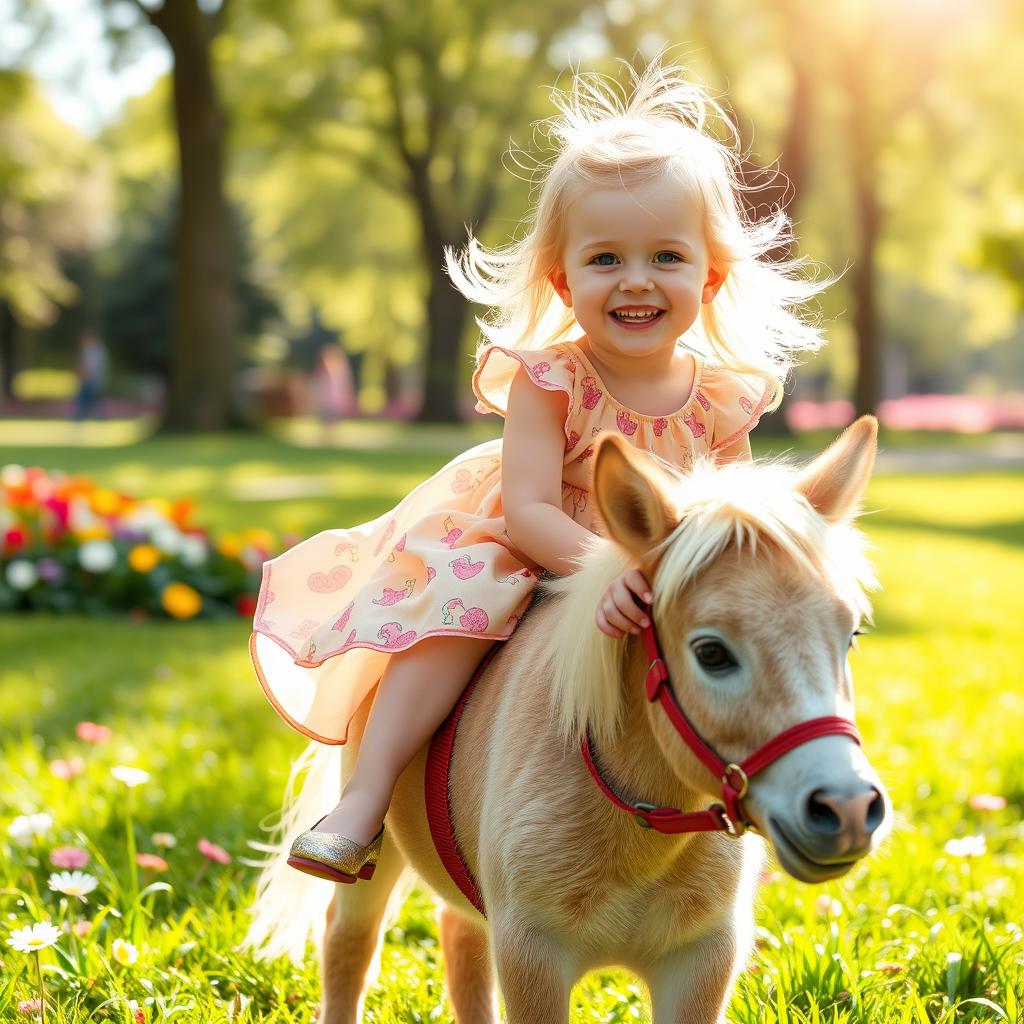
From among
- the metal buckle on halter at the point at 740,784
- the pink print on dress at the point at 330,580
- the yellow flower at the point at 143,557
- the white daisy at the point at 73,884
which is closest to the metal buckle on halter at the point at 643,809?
the metal buckle on halter at the point at 740,784

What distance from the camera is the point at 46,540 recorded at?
900 cm

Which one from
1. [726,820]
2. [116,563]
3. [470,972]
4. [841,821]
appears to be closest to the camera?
[841,821]

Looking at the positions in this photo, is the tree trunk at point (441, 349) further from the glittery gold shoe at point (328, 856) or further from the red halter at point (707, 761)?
the red halter at point (707, 761)

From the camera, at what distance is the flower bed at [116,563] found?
8758mm

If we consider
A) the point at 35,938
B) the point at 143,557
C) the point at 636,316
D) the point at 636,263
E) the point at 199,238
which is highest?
the point at 636,263

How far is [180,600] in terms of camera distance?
342 inches

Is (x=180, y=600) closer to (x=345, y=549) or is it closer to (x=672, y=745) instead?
(x=345, y=549)

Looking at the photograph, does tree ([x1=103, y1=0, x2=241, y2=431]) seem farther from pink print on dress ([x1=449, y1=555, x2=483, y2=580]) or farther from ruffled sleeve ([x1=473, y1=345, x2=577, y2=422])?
pink print on dress ([x1=449, y1=555, x2=483, y2=580])

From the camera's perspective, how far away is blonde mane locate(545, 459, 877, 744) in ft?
6.94

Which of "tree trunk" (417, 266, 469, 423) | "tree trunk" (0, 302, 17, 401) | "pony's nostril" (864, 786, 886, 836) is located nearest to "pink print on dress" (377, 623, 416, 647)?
"pony's nostril" (864, 786, 886, 836)

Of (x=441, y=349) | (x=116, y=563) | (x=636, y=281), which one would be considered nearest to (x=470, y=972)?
(x=636, y=281)

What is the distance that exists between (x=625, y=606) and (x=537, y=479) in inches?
26.1

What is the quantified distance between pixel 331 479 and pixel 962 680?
11.4 m

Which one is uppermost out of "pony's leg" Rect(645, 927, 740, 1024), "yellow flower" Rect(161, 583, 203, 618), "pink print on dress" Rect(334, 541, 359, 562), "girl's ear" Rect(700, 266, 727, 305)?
"girl's ear" Rect(700, 266, 727, 305)
